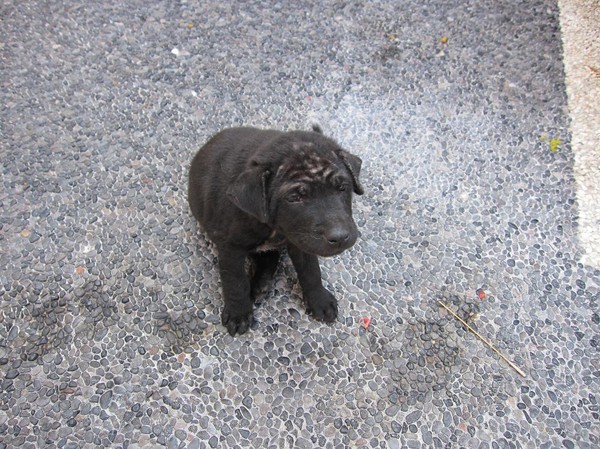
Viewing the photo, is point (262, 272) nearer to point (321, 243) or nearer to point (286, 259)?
point (286, 259)

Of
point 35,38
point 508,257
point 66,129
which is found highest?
point 35,38

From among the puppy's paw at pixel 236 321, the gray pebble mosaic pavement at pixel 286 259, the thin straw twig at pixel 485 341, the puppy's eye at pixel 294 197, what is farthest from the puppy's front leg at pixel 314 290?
the thin straw twig at pixel 485 341

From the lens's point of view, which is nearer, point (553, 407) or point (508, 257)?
point (553, 407)

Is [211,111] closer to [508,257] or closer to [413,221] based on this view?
[413,221]

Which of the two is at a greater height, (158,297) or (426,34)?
(426,34)

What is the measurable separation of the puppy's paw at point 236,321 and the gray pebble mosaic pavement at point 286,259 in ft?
0.23

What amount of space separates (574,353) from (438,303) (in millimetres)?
920

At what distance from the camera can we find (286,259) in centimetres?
411

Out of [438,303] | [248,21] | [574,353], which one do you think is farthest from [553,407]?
[248,21]

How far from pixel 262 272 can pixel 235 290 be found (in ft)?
1.31

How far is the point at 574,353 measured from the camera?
3.66m

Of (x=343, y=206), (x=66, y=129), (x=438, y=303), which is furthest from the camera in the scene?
(x=66, y=129)

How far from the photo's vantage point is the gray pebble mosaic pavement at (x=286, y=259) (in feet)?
11.2

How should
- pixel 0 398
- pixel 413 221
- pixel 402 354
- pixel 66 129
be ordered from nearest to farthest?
pixel 0 398 < pixel 402 354 < pixel 413 221 < pixel 66 129
